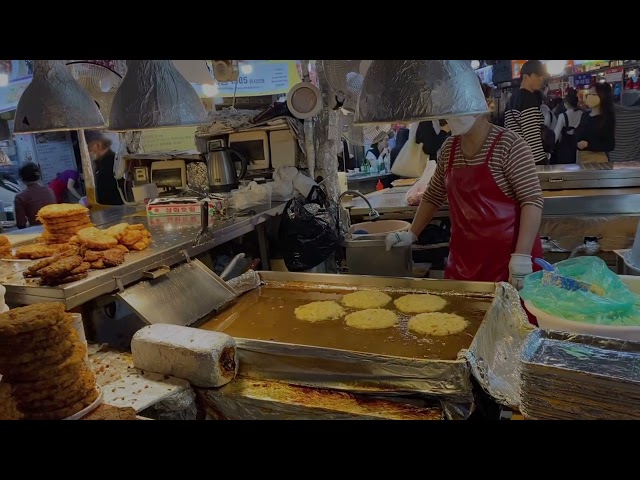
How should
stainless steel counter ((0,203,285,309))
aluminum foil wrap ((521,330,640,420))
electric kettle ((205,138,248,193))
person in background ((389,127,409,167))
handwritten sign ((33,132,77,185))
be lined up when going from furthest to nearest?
handwritten sign ((33,132,77,185)) < person in background ((389,127,409,167)) < electric kettle ((205,138,248,193)) < stainless steel counter ((0,203,285,309)) < aluminum foil wrap ((521,330,640,420))

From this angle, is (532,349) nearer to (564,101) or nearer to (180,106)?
(180,106)

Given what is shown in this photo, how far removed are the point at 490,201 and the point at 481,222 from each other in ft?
0.40

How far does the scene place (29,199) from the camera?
4.93 m

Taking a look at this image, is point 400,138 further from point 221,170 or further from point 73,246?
point 73,246

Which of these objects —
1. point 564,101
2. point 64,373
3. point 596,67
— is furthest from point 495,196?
point 596,67

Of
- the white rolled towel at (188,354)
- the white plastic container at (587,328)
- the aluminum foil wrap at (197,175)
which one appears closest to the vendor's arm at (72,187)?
the aluminum foil wrap at (197,175)

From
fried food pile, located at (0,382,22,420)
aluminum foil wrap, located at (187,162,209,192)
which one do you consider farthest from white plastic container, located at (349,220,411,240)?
fried food pile, located at (0,382,22,420)

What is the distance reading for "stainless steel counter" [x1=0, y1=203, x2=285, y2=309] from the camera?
191cm

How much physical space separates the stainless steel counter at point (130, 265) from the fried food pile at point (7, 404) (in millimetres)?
632

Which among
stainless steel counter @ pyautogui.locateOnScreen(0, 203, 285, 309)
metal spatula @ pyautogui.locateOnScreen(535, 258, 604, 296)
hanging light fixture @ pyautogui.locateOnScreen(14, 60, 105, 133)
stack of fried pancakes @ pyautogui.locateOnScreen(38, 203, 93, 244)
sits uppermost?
hanging light fixture @ pyautogui.locateOnScreen(14, 60, 105, 133)

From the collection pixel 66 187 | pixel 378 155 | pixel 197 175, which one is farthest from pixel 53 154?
pixel 378 155

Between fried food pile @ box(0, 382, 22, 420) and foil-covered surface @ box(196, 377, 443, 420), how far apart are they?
64 cm

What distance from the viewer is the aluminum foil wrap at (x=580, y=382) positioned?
1111mm

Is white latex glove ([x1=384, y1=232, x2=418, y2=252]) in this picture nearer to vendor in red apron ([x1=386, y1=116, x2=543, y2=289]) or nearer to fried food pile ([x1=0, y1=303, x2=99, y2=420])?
vendor in red apron ([x1=386, y1=116, x2=543, y2=289])
